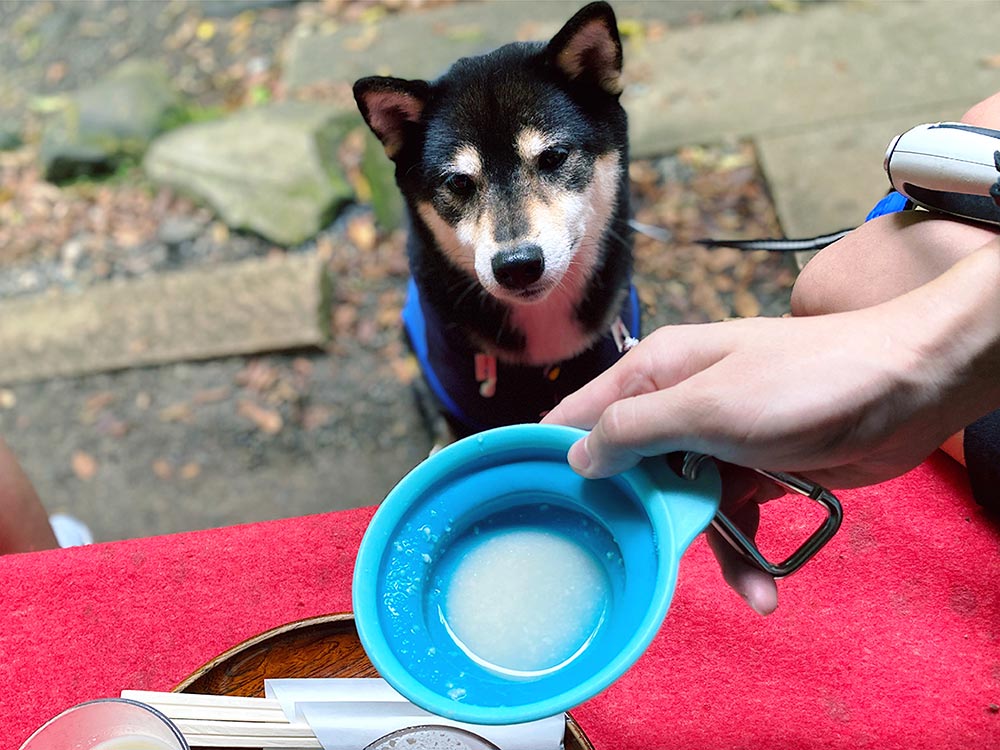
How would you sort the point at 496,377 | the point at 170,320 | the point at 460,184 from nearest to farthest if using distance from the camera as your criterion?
the point at 460,184
the point at 496,377
the point at 170,320

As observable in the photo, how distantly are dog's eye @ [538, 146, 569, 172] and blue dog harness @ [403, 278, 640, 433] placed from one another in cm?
41

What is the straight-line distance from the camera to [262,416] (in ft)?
10.00

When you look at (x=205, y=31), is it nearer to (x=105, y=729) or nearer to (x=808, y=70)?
(x=808, y=70)

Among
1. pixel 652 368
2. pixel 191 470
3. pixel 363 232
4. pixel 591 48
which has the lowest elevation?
Answer: pixel 191 470

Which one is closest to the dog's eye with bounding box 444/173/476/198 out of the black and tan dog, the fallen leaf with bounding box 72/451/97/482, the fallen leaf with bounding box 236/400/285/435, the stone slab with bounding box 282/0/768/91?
the black and tan dog

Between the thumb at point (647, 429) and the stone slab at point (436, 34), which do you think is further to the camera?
the stone slab at point (436, 34)

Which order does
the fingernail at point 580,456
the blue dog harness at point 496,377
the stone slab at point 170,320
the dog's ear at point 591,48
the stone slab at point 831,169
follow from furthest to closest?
the stone slab at point 170,320, the stone slab at point 831,169, the blue dog harness at point 496,377, the dog's ear at point 591,48, the fingernail at point 580,456

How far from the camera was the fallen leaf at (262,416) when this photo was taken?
9.92 feet

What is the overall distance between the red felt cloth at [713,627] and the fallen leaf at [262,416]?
1.53 meters

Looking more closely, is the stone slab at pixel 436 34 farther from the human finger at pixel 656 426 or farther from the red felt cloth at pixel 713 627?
the human finger at pixel 656 426

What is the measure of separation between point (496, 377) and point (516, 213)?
39cm

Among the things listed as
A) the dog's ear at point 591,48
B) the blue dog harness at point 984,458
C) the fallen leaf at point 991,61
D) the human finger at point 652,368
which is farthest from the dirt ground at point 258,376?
the human finger at point 652,368

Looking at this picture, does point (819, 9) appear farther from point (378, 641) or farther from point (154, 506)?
point (378, 641)

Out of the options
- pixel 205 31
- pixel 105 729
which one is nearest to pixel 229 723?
pixel 105 729
